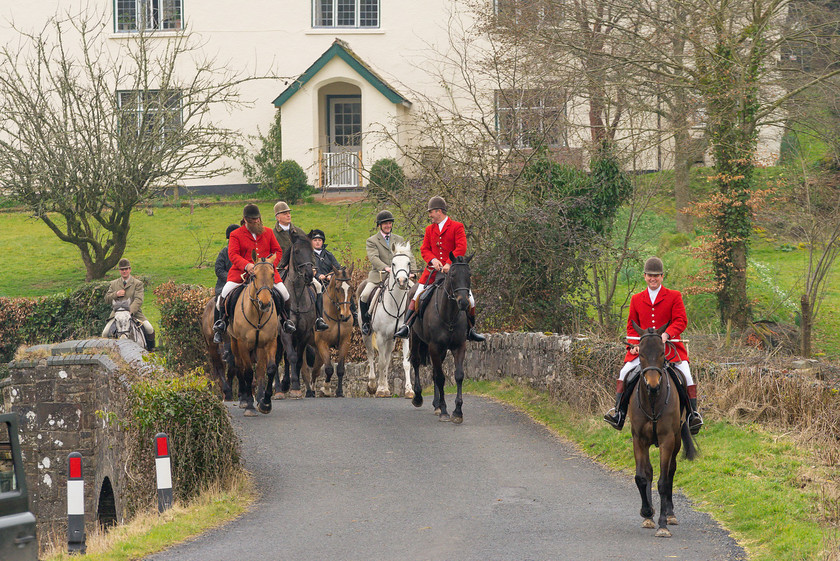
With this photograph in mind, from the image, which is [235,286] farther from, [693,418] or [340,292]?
[693,418]

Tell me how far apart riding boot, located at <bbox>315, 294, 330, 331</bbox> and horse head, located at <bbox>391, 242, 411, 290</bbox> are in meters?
1.41

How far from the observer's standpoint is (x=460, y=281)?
1447 centimetres

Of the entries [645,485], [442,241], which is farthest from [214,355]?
[645,485]

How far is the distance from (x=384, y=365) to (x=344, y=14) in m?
23.5

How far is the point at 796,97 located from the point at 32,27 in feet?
92.5

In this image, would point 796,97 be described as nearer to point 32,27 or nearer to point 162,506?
point 162,506

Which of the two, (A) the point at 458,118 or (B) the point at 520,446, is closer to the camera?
(B) the point at 520,446

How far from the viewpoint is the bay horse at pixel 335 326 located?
62.6 ft

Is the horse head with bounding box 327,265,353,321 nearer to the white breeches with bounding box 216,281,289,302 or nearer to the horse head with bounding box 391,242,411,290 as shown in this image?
the horse head with bounding box 391,242,411,290

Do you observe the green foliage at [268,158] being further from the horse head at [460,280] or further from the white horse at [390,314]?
the horse head at [460,280]

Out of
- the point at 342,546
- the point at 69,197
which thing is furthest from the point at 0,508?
the point at 69,197

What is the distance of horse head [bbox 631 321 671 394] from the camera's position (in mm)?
9234

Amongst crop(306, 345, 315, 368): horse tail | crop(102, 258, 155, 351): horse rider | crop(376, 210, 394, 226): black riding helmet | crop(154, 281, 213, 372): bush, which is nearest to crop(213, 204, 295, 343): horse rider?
crop(376, 210, 394, 226): black riding helmet

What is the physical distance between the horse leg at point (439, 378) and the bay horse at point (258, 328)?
92.3 inches
